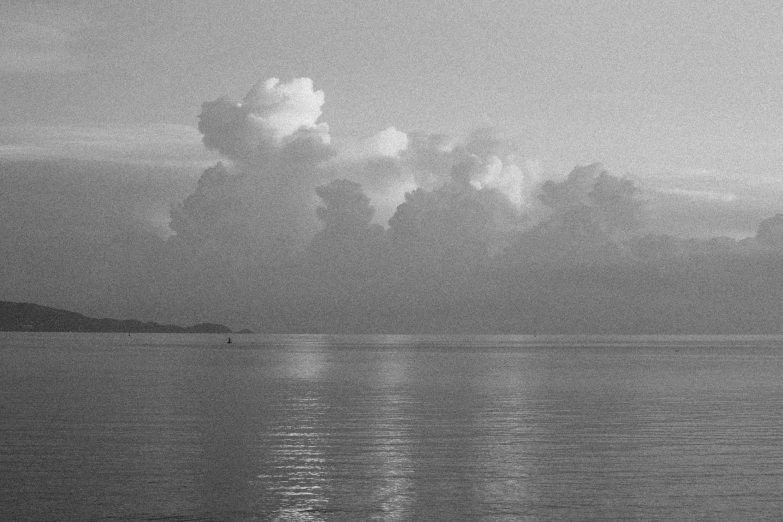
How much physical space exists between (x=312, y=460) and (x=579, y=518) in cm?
1528

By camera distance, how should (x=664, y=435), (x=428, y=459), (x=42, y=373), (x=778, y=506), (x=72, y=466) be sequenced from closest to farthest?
(x=778, y=506)
(x=72, y=466)
(x=428, y=459)
(x=664, y=435)
(x=42, y=373)

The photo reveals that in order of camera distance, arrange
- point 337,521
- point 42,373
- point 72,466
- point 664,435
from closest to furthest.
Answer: point 337,521, point 72,466, point 664,435, point 42,373

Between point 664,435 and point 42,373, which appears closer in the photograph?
point 664,435

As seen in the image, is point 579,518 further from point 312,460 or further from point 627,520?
point 312,460

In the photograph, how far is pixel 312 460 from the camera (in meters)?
43.4

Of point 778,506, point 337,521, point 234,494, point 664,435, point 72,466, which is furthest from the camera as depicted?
point 664,435

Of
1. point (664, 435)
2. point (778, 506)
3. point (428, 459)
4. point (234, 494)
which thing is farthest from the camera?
point (664, 435)

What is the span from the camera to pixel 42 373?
118812 mm

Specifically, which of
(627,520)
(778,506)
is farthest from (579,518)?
(778,506)

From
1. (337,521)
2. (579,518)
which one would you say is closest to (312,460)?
(337,521)

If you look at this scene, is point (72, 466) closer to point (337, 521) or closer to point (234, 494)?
point (234, 494)

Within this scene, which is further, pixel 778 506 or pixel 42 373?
pixel 42 373

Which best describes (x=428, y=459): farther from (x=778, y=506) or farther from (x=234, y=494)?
(x=778, y=506)

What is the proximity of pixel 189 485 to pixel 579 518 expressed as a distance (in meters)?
15.0
